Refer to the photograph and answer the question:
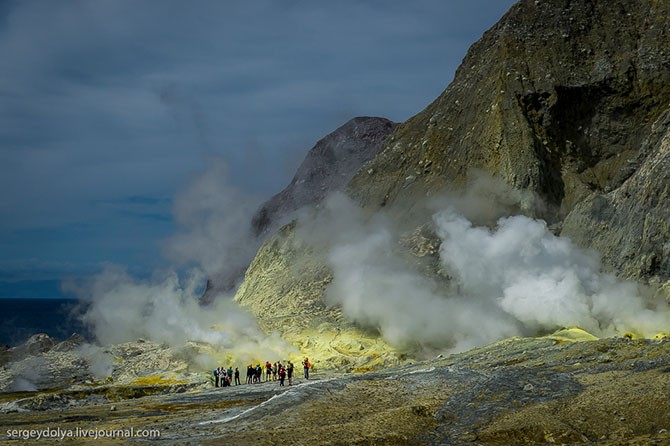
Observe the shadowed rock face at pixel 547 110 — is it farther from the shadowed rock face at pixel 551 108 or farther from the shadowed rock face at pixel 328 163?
the shadowed rock face at pixel 328 163

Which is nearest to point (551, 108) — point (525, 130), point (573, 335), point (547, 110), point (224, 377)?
point (547, 110)

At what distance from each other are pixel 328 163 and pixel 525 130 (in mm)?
47372

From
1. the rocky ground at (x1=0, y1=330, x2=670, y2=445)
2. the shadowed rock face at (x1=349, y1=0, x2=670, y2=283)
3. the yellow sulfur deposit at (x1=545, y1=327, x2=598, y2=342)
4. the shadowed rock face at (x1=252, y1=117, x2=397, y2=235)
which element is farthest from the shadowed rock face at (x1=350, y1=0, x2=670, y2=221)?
the rocky ground at (x1=0, y1=330, x2=670, y2=445)

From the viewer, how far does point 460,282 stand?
67.6 meters

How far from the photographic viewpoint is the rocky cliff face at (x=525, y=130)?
76.5 meters

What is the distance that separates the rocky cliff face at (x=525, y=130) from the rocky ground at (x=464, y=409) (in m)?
31.3

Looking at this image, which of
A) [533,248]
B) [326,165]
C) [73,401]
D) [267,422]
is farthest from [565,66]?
[267,422]

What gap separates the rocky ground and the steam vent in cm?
13

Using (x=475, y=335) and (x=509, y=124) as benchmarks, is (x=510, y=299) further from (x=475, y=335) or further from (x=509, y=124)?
(x=509, y=124)

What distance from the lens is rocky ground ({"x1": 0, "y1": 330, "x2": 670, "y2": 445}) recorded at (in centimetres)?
2727

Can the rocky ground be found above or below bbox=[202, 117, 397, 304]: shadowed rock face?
below

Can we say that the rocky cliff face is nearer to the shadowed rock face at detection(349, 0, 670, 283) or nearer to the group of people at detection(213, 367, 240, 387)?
the shadowed rock face at detection(349, 0, 670, 283)

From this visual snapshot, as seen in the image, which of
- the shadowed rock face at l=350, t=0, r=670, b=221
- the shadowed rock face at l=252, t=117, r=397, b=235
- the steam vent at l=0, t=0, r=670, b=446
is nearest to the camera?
the steam vent at l=0, t=0, r=670, b=446

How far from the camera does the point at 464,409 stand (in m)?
30.8
